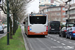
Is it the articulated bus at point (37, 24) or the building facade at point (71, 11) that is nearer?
the articulated bus at point (37, 24)

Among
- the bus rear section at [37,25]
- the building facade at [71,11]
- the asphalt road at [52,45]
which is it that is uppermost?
the building facade at [71,11]

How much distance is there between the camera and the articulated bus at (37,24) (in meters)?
24.9

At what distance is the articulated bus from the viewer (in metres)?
24.9

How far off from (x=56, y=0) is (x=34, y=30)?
357ft

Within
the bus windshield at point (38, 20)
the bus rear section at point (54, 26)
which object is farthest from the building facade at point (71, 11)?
the bus windshield at point (38, 20)

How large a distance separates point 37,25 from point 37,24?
133 mm

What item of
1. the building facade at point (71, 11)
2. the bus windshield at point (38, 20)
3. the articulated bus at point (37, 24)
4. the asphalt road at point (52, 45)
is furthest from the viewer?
the building facade at point (71, 11)

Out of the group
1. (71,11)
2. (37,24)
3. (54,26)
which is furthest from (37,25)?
(71,11)

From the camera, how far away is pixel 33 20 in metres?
25.0

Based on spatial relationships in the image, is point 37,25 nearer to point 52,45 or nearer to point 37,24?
point 37,24

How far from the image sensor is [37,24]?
2484 centimetres

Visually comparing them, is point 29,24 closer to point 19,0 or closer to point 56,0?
point 19,0

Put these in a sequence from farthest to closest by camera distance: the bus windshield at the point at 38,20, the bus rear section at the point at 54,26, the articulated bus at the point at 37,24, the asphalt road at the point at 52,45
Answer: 1. the bus rear section at the point at 54,26
2. the bus windshield at the point at 38,20
3. the articulated bus at the point at 37,24
4. the asphalt road at the point at 52,45

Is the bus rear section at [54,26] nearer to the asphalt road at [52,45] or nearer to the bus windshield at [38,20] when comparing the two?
the bus windshield at [38,20]
